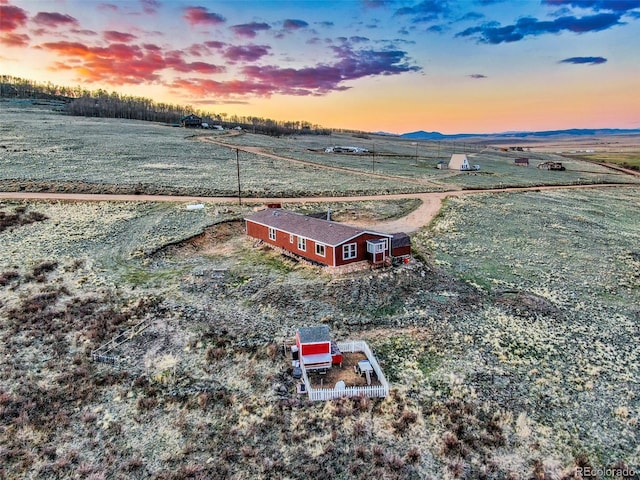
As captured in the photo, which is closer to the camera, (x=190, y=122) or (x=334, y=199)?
(x=334, y=199)

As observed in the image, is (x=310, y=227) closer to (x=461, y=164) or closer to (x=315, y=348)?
(x=315, y=348)

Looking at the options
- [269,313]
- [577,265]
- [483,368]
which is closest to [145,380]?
[269,313]

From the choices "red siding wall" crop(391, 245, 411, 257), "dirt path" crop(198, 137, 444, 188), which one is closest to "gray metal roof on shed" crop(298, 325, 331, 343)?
"red siding wall" crop(391, 245, 411, 257)

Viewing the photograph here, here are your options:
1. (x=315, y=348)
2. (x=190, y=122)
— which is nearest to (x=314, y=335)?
(x=315, y=348)

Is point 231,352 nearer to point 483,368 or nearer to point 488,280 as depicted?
point 483,368

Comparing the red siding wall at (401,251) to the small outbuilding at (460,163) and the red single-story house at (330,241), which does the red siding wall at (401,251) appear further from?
the small outbuilding at (460,163)

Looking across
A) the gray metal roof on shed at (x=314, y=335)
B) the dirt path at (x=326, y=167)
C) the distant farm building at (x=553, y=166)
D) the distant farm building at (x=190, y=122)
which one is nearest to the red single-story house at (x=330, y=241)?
the gray metal roof on shed at (x=314, y=335)
